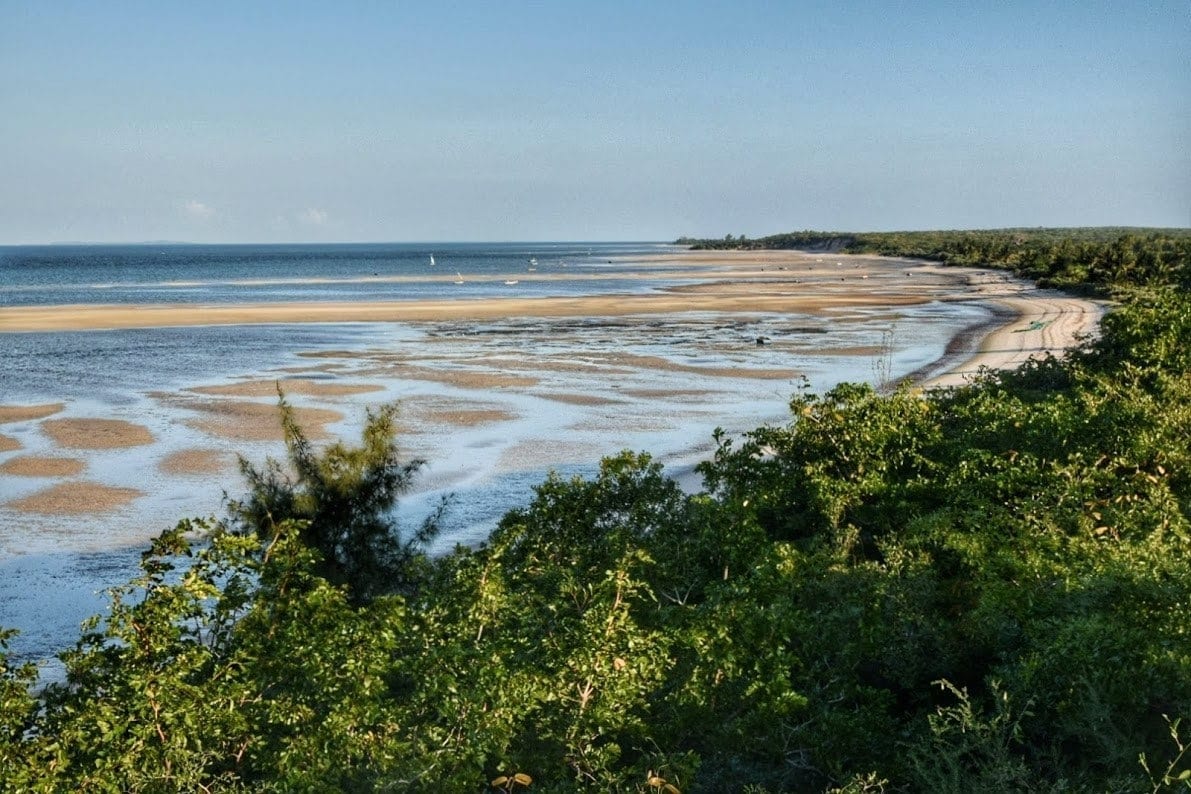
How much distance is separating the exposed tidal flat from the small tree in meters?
3.25

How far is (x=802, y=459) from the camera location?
13664 millimetres

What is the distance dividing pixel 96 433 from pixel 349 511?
16809mm

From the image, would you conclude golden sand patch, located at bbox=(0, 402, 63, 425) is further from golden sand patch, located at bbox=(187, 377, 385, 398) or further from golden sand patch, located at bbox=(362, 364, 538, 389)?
golden sand patch, located at bbox=(362, 364, 538, 389)

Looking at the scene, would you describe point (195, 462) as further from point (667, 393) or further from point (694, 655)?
point (694, 655)

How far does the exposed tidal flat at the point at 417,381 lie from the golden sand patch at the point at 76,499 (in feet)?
0.22

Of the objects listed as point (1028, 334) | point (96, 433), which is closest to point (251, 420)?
point (96, 433)

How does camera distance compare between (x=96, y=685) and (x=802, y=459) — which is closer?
(x=96, y=685)

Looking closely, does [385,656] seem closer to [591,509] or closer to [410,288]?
[591,509]

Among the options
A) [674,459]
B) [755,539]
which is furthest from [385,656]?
[674,459]

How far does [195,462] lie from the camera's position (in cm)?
2442

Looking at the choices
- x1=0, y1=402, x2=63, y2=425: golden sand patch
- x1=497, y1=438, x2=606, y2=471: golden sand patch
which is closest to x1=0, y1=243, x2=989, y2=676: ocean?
x1=497, y1=438, x2=606, y2=471: golden sand patch

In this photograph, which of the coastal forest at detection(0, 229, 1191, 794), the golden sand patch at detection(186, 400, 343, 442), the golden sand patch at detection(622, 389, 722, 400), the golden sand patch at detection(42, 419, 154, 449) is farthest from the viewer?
the golden sand patch at detection(622, 389, 722, 400)

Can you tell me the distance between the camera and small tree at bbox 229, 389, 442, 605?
1368 centimetres

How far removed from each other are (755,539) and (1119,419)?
4890mm
